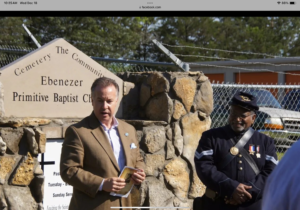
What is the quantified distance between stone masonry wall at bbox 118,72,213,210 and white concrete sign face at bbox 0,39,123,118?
24.2 inches

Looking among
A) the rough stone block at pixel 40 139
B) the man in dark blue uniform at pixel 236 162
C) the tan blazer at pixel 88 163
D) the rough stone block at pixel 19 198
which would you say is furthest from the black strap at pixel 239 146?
the rough stone block at pixel 19 198

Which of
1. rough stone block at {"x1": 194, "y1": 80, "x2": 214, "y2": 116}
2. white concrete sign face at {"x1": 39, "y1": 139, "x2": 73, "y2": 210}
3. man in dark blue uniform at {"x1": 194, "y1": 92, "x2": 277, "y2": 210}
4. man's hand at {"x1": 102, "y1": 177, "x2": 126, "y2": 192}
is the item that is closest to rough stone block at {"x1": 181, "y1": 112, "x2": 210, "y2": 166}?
rough stone block at {"x1": 194, "y1": 80, "x2": 214, "y2": 116}

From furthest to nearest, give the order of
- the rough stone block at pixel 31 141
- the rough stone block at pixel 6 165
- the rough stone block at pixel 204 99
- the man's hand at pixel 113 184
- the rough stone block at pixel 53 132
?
the rough stone block at pixel 204 99
the rough stone block at pixel 53 132
the rough stone block at pixel 31 141
the rough stone block at pixel 6 165
the man's hand at pixel 113 184

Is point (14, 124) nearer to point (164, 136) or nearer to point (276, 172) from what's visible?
point (164, 136)

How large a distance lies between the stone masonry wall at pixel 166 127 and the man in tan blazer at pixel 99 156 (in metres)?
1.53

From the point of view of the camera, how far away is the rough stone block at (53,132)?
459 centimetres

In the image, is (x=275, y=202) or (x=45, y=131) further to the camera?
(x=45, y=131)

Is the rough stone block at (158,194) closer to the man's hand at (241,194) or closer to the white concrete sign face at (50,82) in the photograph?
the white concrete sign face at (50,82)

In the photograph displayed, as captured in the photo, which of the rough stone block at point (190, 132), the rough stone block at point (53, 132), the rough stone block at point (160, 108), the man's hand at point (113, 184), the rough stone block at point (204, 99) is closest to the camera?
the man's hand at point (113, 184)

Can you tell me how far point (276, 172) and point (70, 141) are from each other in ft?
7.49

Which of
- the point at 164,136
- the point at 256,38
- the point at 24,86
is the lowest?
the point at 164,136

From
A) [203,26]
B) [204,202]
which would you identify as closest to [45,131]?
[204,202]

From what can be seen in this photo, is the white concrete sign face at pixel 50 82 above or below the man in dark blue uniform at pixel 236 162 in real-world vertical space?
above

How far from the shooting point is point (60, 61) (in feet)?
15.5
